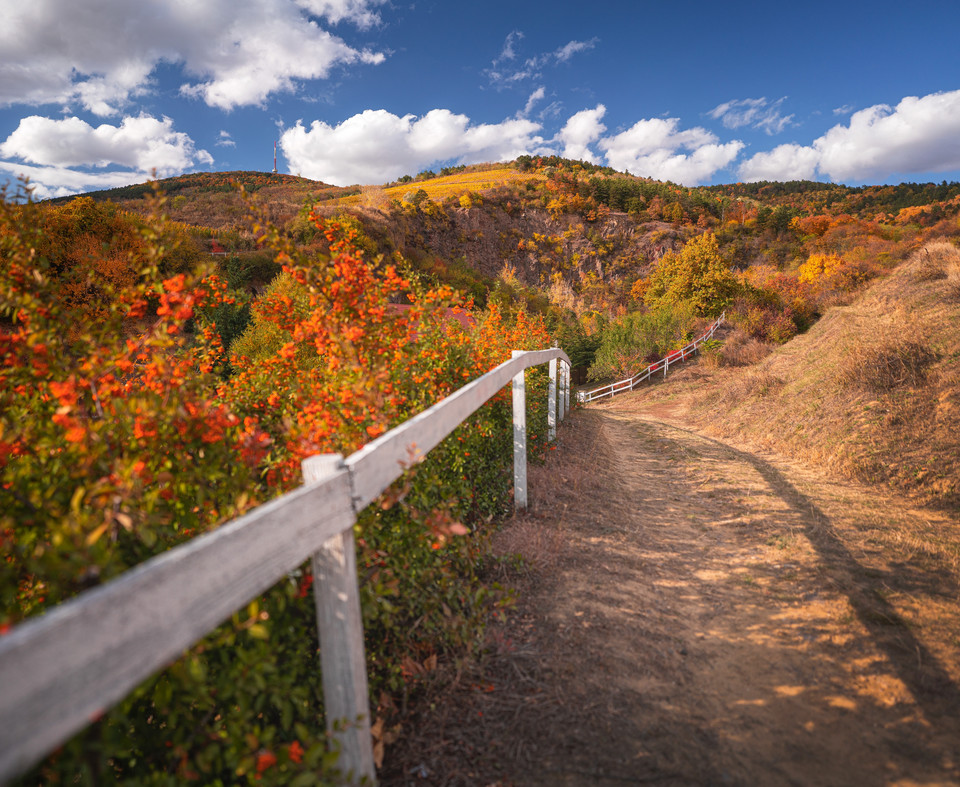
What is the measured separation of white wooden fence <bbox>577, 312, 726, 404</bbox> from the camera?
73.6 feet

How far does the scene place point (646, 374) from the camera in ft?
76.6

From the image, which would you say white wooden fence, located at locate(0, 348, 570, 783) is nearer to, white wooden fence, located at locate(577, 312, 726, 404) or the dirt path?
the dirt path

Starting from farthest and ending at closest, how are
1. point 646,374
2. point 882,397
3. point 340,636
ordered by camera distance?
point 646,374, point 882,397, point 340,636

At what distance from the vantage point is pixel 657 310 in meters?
27.7

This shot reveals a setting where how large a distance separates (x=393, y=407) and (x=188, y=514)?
46.3 inches

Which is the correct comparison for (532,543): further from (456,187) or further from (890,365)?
(456,187)

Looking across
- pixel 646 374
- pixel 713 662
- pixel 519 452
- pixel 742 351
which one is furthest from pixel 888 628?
pixel 646 374

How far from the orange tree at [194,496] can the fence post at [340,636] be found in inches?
4.3

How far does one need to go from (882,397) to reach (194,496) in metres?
8.37

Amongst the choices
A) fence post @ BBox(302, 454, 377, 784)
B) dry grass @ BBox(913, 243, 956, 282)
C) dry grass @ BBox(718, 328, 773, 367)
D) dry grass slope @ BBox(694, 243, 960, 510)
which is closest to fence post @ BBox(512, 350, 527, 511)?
fence post @ BBox(302, 454, 377, 784)

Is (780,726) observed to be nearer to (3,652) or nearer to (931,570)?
(931,570)

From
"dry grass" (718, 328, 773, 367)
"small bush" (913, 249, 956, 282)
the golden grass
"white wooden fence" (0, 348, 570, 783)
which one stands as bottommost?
"dry grass" (718, 328, 773, 367)

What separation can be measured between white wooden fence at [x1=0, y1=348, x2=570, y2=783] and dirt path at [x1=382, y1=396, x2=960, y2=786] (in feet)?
2.60

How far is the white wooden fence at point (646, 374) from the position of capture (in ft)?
73.6
